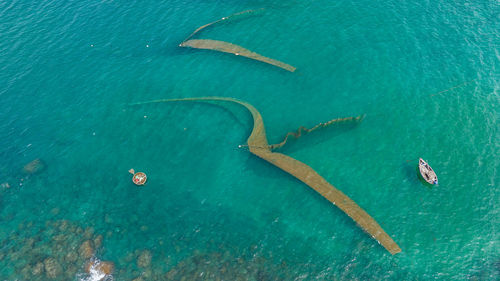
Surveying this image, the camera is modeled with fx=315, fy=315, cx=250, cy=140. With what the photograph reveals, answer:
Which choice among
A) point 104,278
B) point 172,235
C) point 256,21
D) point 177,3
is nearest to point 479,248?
point 172,235

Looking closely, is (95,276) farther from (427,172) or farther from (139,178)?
(427,172)

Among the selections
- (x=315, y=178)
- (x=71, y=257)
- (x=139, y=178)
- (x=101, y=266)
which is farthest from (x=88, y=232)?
(x=315, y=178)

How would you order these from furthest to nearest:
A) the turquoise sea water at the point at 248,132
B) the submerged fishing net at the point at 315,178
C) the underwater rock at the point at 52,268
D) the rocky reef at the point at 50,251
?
the rocky reef at the point at 50,251 < the turquoise sea water at the point at 248,132 < the underwater rock at the point at 52,268 < the submerged fishing net at the point at 315,178

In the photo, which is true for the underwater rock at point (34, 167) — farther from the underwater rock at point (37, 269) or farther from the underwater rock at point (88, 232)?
the underwater rock at point (37, 269)

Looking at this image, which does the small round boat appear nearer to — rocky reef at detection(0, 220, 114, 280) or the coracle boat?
rocky reef at detection(0, 220, 114, 280)

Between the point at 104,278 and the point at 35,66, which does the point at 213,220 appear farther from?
the point at 35,66

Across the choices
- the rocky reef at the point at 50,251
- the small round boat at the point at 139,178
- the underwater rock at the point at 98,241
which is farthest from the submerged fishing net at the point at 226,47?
the underwater rock at the point at 98,241
